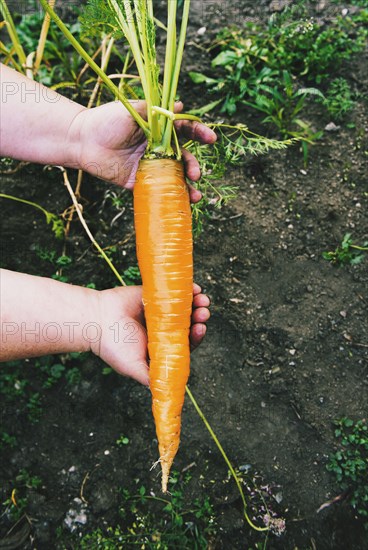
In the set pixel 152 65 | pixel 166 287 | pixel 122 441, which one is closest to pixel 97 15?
pixel 152 65

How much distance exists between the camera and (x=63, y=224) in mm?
2182

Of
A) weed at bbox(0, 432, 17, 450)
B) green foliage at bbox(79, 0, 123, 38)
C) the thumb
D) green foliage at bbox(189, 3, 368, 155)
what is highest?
green foliage at bbox(79, 0, 123, 38)

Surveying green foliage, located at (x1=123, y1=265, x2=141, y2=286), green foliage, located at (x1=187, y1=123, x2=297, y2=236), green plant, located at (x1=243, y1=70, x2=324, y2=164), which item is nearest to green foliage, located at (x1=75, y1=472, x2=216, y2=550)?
green foliage, located at (x1=123, y1=265, x2=141, y2=286)

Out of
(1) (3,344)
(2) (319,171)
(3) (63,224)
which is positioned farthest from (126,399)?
(2) (319,171)

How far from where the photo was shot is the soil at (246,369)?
1.73m

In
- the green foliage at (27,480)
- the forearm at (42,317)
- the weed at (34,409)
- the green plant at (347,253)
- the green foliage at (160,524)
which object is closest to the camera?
the forearm at (42,317)

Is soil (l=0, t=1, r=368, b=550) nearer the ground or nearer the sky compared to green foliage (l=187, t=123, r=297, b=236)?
nearer the ground

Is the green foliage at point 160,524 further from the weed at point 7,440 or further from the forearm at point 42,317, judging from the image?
the forearm at point 42,317

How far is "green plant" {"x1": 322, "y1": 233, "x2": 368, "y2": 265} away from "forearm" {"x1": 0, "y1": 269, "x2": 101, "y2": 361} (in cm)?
106

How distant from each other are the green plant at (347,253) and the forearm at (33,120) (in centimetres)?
116

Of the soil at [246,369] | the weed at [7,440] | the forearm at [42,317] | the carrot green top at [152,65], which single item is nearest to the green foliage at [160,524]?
the soil at [246,369]

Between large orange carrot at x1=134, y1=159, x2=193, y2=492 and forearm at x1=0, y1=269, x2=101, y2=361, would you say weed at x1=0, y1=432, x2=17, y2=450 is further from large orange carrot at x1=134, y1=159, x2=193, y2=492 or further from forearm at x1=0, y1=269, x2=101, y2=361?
large orange carrot at x1=134, y1=159, x2=193, y2=492

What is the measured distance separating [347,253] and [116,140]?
108 cm

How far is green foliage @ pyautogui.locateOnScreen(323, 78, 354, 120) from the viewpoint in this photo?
222 cm
